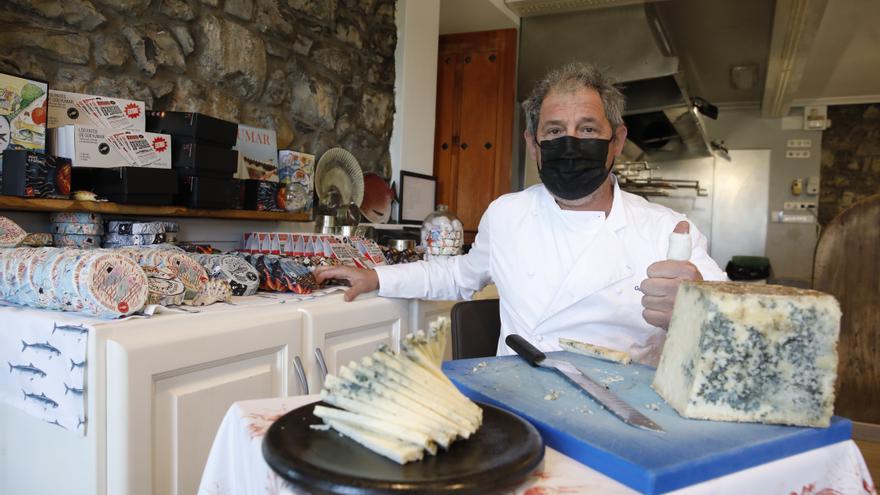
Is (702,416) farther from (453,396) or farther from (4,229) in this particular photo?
(4,229)

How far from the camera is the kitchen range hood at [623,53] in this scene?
3084 millimetres

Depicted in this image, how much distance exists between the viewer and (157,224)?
150 cm

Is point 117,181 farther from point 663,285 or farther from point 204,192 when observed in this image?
point 663,285

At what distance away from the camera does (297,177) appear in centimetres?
207

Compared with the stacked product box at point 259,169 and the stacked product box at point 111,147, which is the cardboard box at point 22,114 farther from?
the stacked product box at point 259,169

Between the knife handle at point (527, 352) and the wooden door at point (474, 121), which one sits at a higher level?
the wooden door at point (474, 121)

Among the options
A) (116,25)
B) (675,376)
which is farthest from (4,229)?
(675,376)

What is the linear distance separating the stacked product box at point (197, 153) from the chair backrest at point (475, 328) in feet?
2.45

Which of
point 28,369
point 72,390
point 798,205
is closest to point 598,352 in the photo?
point 72,390

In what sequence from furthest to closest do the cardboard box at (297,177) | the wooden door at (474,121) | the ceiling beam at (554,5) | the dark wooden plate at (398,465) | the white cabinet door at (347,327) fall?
1. the wooden door at (474,121)
2. the ceiling beam at (554,5)
3. the cardboard box at (297,177)
4. the white cabinet door at (347,327)
5. the dark wooden plate at (398,465)

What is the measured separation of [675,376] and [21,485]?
1180 mm

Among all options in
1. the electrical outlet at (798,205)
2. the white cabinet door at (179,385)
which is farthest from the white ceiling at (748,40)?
the white cabinet door at (179,385)

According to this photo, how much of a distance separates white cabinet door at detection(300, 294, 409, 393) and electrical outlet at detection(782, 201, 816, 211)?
5.58m

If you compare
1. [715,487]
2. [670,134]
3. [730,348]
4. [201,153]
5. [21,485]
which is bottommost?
[21,485]
